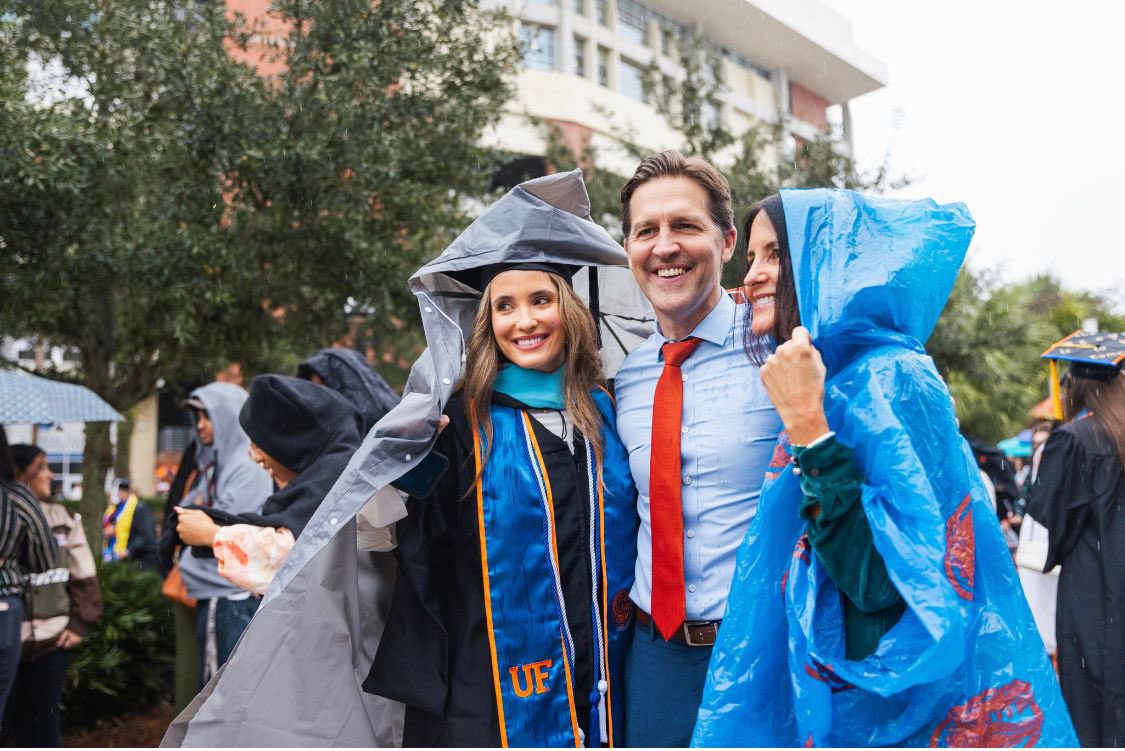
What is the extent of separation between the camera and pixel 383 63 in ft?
23.6

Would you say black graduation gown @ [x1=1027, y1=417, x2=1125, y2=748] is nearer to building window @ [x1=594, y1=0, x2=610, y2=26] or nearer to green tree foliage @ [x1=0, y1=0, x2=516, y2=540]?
green tree foliage @ [x1=0, y1=0, x2=516, y2=540]


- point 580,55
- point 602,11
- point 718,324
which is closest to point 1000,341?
point 718,324

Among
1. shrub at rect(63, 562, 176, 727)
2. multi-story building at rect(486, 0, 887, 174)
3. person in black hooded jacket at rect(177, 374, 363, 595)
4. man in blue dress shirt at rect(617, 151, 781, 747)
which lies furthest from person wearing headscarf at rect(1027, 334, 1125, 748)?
multi-story building at rect(486, 0, 887, 174)

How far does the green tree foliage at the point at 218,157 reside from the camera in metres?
6.57

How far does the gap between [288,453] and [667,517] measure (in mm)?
2064

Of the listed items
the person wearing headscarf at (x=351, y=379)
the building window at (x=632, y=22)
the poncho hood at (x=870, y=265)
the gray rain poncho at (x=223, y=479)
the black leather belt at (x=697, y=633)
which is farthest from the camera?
the building window at (x=632, y=22)

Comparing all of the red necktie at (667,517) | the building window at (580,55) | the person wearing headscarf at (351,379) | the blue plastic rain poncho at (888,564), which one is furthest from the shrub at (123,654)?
the building window at (580,55)

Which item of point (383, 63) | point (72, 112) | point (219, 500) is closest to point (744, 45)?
point (383, 63)

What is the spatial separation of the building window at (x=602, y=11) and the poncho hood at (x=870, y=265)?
2328cm

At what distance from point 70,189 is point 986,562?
6252mm

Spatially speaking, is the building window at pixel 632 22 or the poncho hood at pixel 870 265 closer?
the poncho hood at pixel 870 265

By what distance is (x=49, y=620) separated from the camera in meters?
4.82

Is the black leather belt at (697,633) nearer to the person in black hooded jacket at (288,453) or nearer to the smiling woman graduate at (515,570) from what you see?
the smiling woman graduate at (515,570)

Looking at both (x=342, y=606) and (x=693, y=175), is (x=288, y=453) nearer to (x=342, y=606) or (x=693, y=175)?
(x=342, y=606)
